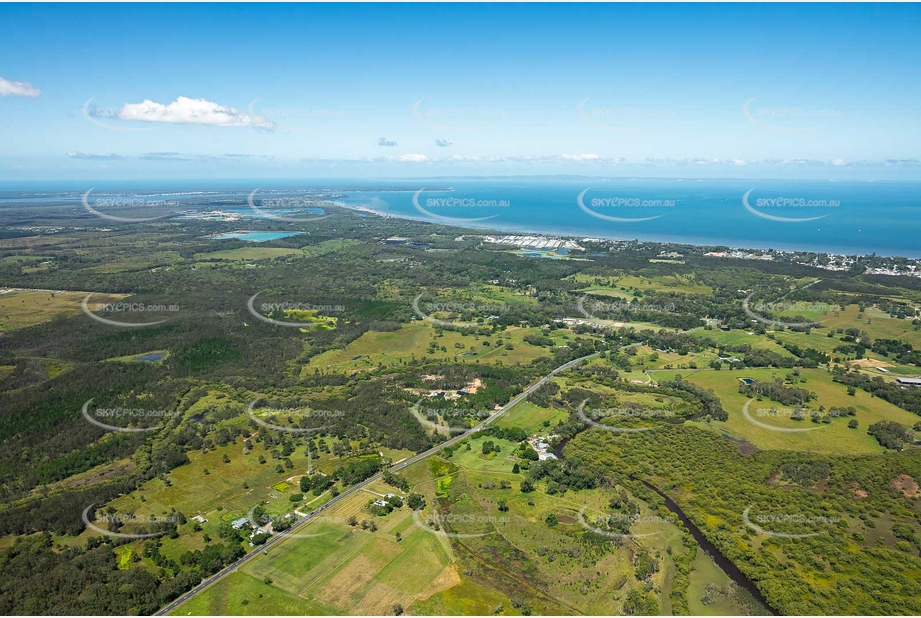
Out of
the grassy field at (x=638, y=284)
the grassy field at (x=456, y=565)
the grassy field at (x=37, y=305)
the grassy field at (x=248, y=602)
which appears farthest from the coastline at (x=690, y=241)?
the grassy field at (x=248, y=602)

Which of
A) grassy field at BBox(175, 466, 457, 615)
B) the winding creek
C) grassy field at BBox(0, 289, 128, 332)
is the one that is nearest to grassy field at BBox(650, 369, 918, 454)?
the winding creek

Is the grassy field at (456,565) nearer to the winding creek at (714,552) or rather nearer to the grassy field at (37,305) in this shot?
the winding creek at (714,552)

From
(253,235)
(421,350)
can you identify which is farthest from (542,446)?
(253,235)

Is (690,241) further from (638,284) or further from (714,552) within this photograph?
(714,552)

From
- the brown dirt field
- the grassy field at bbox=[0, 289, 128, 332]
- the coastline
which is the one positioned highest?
the coastline

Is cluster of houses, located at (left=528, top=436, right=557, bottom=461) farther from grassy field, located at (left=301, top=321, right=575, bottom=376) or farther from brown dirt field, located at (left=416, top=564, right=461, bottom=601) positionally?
grassy field, located at (left=301, top=321, right=575, bottom=376)

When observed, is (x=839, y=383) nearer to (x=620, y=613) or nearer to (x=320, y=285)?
(x=620, y=613)
